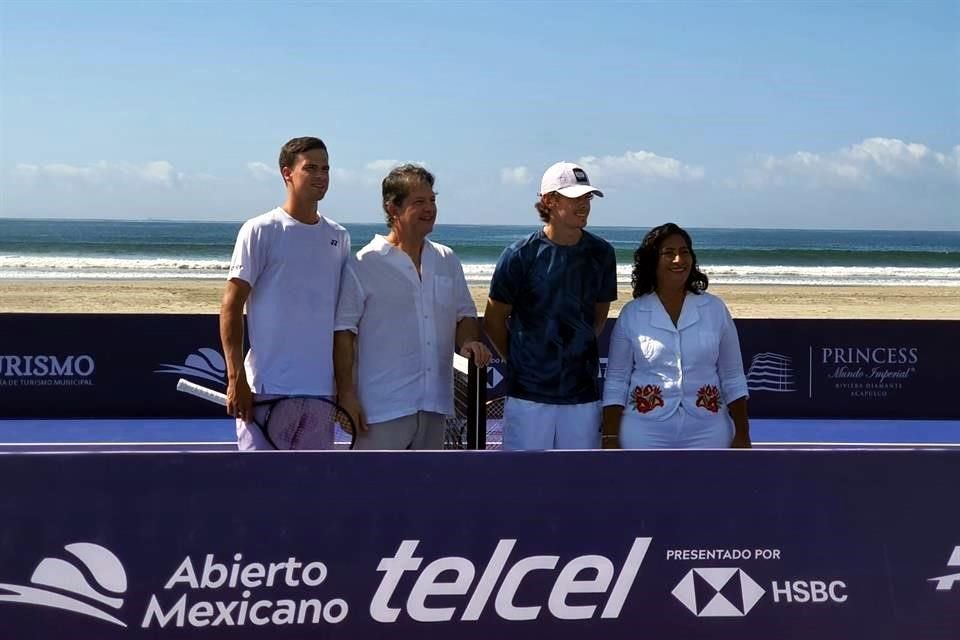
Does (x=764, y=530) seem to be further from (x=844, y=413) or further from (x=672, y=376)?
(x=844, y=413)

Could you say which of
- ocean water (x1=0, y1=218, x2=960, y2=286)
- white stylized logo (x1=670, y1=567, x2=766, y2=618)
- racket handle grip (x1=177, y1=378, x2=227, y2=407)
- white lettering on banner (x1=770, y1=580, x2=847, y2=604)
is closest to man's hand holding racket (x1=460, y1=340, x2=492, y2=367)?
racket handle grip (x1=177, y1=378, x2=227, y2=407)

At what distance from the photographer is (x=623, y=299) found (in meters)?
25.8

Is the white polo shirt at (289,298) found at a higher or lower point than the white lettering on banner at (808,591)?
higher

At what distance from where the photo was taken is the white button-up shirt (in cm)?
455

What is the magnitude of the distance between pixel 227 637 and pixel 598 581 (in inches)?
48.5

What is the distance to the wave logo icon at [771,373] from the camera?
1105 centimetres

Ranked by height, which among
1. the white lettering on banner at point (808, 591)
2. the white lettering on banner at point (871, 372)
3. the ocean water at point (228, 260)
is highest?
the white lettering on banner at point (808, 591)

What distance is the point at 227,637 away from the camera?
3693mm

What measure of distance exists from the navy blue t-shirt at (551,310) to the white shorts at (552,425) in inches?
1.3

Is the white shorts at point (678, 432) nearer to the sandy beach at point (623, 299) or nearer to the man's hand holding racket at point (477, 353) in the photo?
the man's hand holding racket at point (477, 353)

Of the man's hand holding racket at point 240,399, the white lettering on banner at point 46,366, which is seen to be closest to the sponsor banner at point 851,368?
the white lettering on banner at point 46,366

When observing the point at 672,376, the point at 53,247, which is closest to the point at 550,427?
the point at 672,376

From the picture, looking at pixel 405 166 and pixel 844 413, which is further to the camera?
pixel 844 413

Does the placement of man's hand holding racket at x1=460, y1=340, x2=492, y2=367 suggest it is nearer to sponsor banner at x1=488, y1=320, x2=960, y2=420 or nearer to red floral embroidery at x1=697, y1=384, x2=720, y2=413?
red floral embroidery at x1=697, y1=384, x2=720, y2=413
